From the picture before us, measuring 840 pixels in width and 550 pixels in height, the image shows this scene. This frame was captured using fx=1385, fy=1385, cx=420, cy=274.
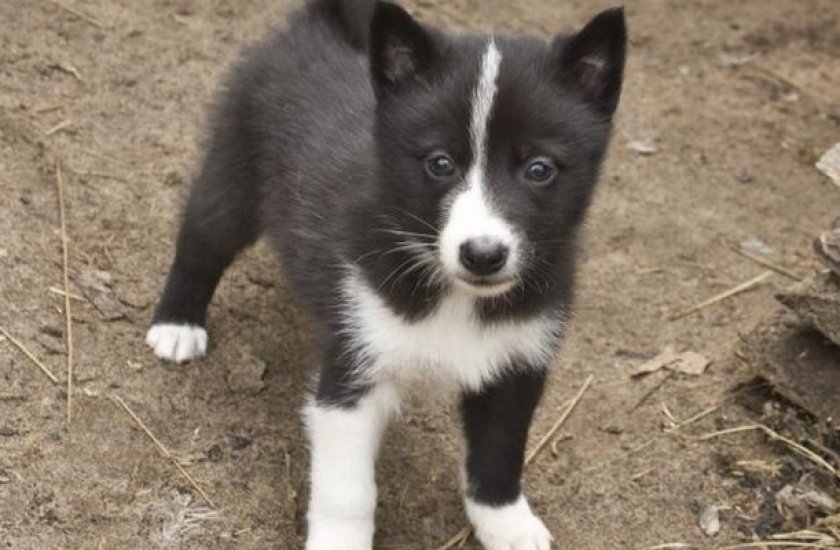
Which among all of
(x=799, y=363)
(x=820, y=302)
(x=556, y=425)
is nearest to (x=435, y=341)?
(x=556, y=425)

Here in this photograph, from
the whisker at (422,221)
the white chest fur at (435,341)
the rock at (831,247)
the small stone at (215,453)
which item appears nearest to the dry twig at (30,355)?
the small stone at (215,453)

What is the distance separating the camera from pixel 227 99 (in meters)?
4.81


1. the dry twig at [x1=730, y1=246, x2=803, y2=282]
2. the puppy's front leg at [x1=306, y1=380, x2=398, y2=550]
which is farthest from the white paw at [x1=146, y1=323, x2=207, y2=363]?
the dry twig at [x1=730, y1=246, x2=803, y2=282]

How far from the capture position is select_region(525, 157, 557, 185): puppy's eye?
3607 millimetres

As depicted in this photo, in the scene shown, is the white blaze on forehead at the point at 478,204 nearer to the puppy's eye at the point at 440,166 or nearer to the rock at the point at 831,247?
the puppy's eye at the point at 440,166

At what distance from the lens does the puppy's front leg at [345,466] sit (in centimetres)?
402

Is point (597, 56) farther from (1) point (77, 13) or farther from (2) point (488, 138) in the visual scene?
(1) point (77, 13)

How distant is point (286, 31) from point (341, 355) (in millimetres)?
1334

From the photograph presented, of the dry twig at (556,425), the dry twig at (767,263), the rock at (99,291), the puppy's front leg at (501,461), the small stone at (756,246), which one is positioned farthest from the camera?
the small stone at (756,246)

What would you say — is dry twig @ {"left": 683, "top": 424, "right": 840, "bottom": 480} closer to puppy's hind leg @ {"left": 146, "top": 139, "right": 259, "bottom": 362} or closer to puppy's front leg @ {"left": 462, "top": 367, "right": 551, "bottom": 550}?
puppy's front leg @ {"left": 462, "top": 367, "right": 551, "bottom": 550}

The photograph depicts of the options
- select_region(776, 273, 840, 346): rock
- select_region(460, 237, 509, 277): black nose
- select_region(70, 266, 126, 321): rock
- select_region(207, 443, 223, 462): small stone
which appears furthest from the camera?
select_region(70, 266, 126, 321): rock

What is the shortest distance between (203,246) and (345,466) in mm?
1200

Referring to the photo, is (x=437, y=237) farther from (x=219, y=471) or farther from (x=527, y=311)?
(x=219, y=471)

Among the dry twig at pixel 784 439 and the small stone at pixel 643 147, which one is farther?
the small stone at pixel 643 147
